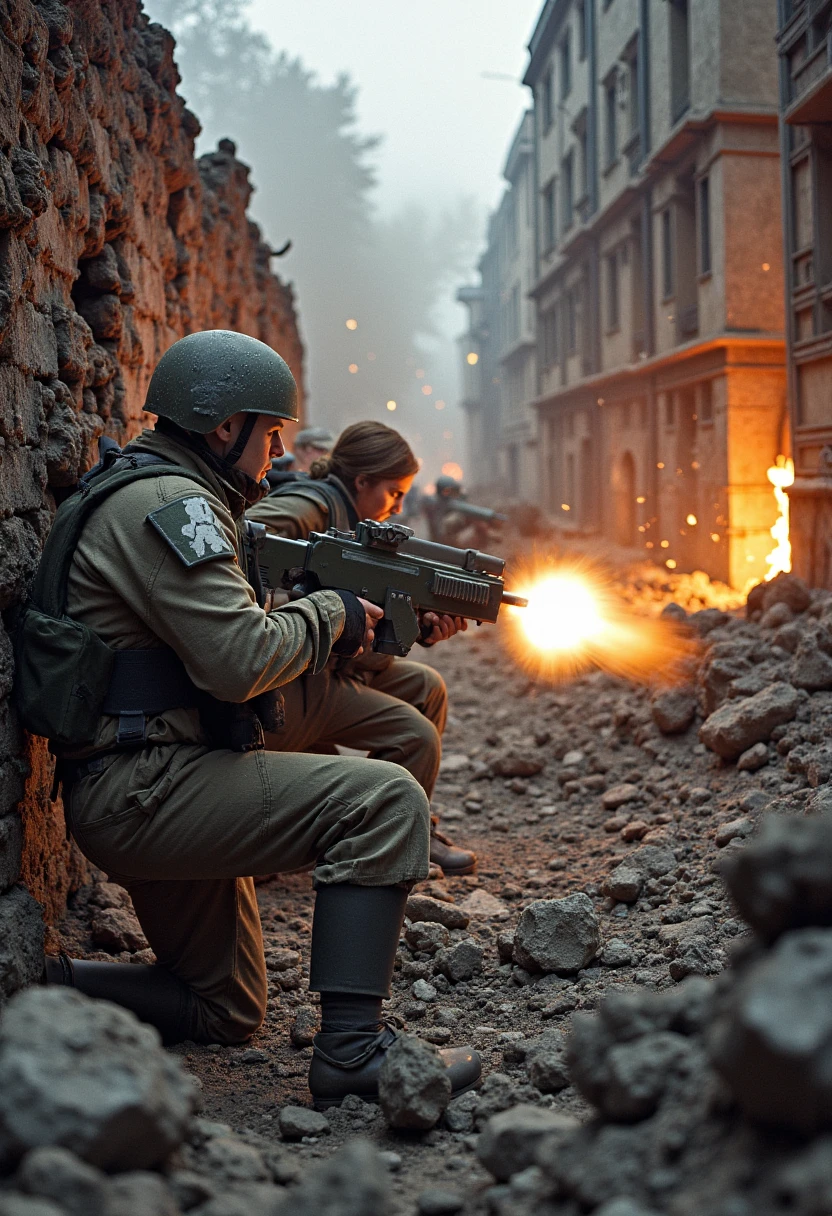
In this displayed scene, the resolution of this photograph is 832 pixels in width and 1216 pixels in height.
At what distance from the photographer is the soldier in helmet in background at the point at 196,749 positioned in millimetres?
2705

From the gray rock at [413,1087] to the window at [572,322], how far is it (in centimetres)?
1891

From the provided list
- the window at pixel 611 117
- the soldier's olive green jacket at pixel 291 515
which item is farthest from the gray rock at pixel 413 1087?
the window at pixel 611 117

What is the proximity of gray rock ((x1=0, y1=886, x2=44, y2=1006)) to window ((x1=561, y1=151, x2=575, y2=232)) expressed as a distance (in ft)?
63.1

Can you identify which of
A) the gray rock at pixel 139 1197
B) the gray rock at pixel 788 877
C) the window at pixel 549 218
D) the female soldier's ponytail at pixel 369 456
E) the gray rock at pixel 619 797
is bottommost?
the gray rock at pixel 139 1197

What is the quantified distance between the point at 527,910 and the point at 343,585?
1265 mm

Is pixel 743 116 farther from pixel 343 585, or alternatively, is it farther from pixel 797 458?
pixel 343 585

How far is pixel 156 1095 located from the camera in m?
1.64

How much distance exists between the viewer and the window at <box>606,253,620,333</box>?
17.2m

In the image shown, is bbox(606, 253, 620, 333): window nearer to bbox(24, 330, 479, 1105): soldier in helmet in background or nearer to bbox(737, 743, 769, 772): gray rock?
bbox(737, 743, 769, 772): gray rock

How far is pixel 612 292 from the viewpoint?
687 inches

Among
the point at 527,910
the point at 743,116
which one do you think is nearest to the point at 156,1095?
the point at 527,910

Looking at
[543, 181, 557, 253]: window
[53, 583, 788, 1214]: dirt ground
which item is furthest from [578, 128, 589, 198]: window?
[53, 583, 788, 1214]: dirt ground

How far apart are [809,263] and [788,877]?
7780 mm

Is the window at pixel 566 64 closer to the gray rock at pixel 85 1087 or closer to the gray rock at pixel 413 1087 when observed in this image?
the gray rock at pixel 413 1087
